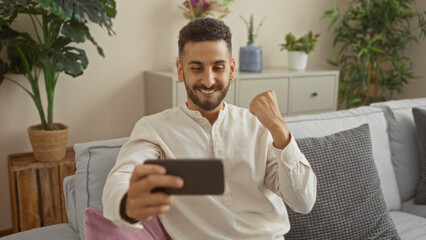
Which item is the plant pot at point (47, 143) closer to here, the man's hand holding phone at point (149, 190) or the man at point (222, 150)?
the man at point (222, 150)

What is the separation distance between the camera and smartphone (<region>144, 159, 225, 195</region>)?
77 cm

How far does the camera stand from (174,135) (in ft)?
4.15

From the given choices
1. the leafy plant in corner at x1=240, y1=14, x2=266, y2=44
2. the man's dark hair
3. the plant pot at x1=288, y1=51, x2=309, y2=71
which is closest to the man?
the man's dark hair

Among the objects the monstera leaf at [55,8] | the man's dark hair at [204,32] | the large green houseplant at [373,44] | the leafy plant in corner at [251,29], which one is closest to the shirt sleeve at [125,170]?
the man's dark hair at [204,32]

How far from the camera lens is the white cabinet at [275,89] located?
8.48 feet

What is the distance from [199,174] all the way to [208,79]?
0.49 meters

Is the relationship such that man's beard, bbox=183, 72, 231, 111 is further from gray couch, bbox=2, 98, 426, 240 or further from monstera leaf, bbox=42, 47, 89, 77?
→ monstera leaf, bbox=42, 47, 89, 77

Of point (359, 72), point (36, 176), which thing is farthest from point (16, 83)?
point (359, 72)

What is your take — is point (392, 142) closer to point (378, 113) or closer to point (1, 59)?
point (378, 113)

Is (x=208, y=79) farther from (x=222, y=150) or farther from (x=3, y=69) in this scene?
(x=3, y=69)

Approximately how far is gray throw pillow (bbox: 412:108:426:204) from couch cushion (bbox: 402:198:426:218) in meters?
0.02

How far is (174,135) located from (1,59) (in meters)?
1.47

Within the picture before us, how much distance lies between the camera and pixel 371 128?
196 cm

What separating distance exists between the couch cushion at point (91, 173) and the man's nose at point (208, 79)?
1.32 feet
